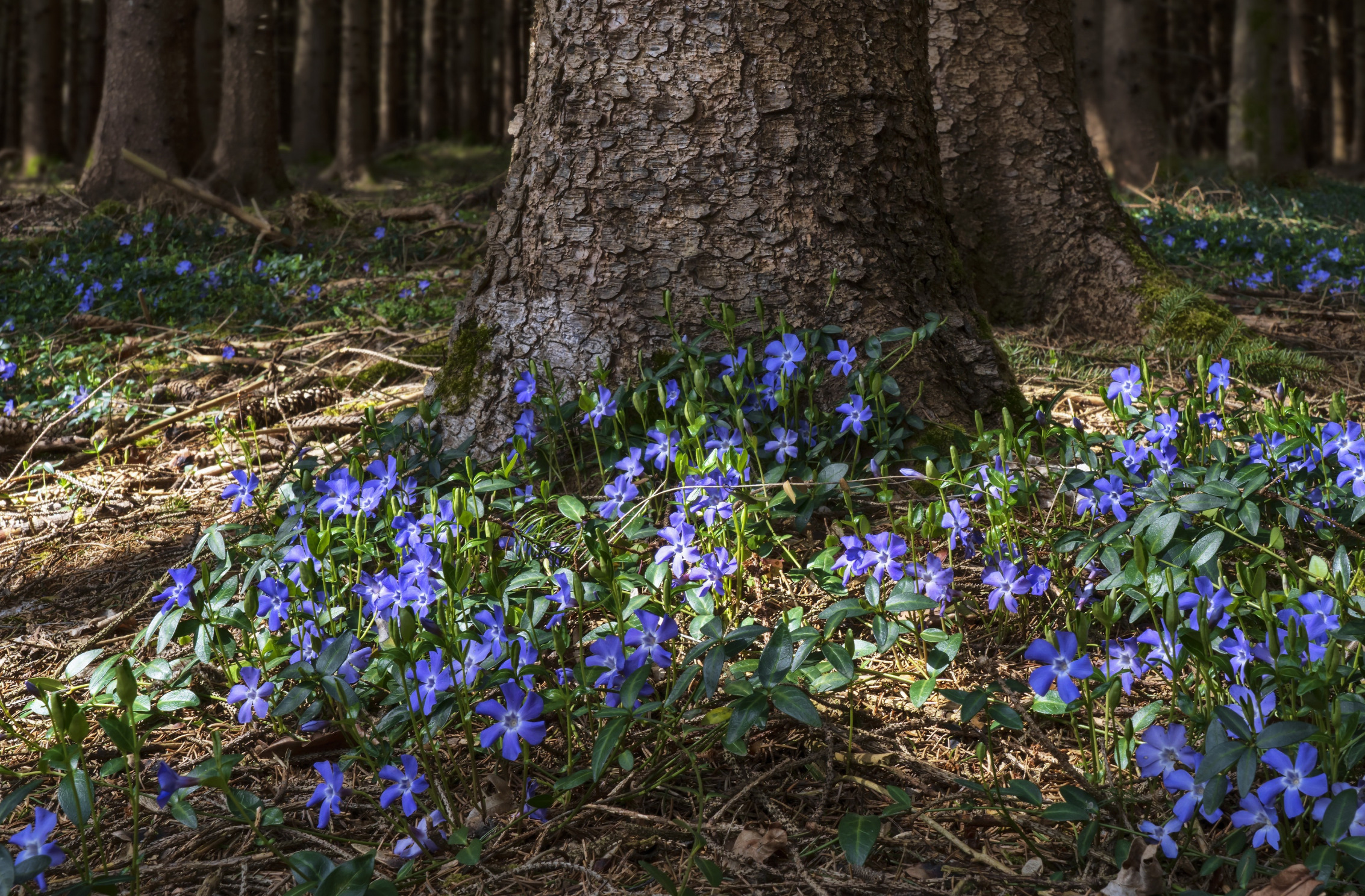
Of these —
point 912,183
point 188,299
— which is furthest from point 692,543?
point 188,299

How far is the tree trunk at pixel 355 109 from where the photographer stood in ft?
41.1

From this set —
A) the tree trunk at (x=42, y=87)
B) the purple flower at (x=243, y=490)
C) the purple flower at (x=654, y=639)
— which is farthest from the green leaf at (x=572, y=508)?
the tree trunk at (x=42, y=87)

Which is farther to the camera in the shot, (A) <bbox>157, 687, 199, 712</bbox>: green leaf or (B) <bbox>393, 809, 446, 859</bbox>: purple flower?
(A) <bbox>157, 687, 199, 712</bbox>: green leaf

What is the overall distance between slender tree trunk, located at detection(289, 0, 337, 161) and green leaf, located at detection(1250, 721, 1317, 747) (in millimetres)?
15250

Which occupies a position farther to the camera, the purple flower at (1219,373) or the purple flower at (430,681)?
the purple flower at (1219,373)

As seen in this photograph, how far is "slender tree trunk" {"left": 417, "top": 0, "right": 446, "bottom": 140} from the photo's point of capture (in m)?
18.1

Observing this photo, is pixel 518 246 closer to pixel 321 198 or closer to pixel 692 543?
pixel 692 543

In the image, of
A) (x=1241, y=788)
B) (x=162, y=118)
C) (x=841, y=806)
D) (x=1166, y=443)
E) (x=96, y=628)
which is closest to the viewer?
(x=1241, y=788)

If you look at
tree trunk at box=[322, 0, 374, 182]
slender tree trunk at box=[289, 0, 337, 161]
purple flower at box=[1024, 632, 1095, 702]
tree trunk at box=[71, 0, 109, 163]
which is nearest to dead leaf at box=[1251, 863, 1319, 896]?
purple flower at box=[1024, 632, 1095, 702]

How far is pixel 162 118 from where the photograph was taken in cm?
859

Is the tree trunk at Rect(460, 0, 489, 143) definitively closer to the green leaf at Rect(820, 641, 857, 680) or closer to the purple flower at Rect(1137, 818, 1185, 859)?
the green leaf at Rect(820, 641, 857, 680)

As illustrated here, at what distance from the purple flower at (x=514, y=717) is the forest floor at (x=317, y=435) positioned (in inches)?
6.1

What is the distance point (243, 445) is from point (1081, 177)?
3.40 metres

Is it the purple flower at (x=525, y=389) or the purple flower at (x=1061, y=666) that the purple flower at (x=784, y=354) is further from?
the purple flower at (x=1061, y=666)
